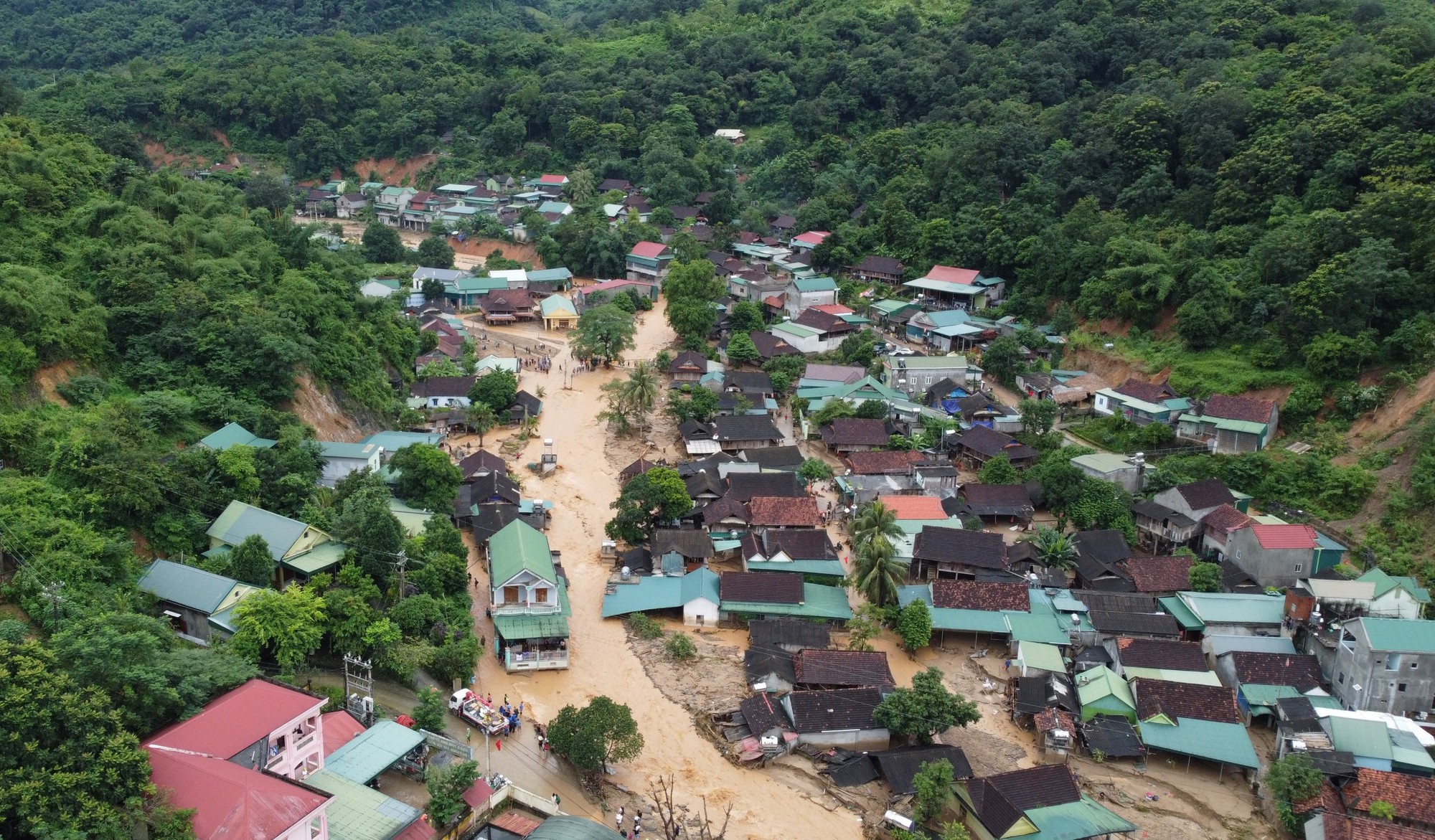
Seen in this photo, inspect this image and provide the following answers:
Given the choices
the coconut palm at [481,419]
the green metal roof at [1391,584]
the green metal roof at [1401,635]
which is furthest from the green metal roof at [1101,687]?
the coconut palm at [481,419]

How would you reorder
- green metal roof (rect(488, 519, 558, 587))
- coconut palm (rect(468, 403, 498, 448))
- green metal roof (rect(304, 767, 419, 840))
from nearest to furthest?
green metal roof (rect(304, 767, 419, 840)) < green metal roof (rect(488, 519, 558, 587)) < coconut palm (rect(468, 403, 498, 448))

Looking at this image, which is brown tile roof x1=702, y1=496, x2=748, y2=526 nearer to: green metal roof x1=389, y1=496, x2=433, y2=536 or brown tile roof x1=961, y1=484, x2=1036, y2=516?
brown tile roof x1=961, y1=484, x2=1036, y2=516

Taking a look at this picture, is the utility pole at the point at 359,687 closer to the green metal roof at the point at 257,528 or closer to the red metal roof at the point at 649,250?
the green metal roof at the point at 257,528

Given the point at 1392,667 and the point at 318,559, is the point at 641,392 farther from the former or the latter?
the point at 1392,667

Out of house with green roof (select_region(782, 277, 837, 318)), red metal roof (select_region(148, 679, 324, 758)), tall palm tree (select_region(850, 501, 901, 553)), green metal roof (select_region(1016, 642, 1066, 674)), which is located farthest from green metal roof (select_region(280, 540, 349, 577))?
house with green roof (select_region(782, 277, 837, 318))

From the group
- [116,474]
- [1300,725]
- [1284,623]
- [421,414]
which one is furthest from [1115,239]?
[116,474]

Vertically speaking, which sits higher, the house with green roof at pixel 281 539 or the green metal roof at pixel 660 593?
the house with green roof at pixel 281 539
